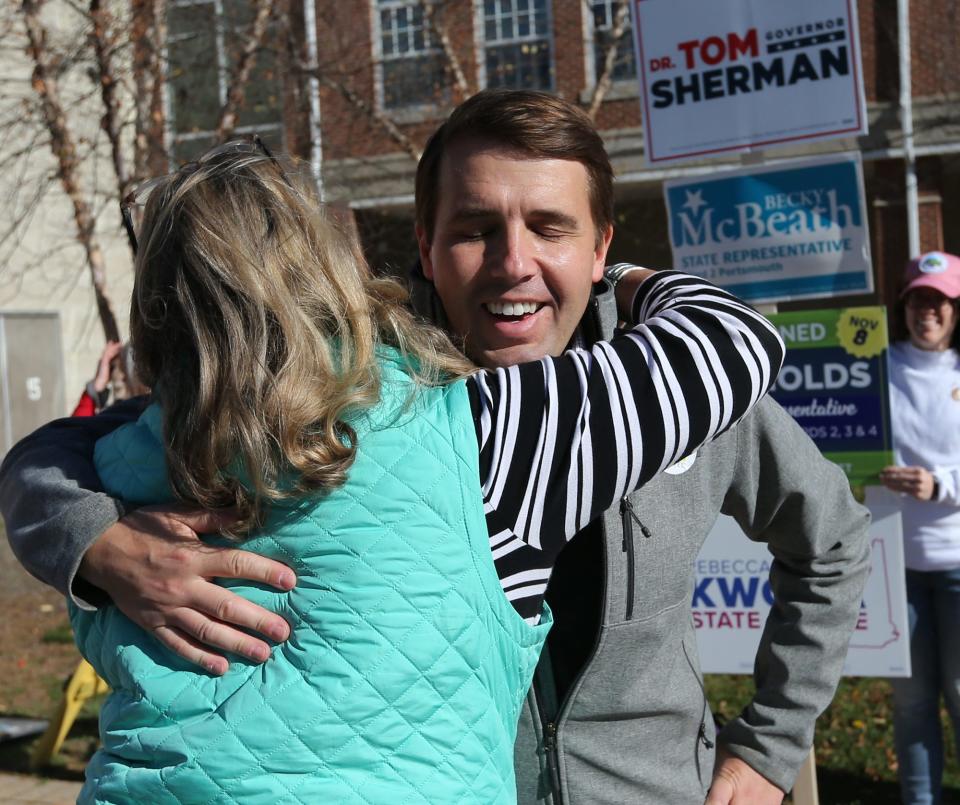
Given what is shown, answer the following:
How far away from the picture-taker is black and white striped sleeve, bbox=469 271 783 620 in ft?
4.65

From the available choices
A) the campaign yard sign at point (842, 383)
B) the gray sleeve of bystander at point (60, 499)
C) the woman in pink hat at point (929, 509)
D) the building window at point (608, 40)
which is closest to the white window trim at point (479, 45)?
the building window at point (608, 40)

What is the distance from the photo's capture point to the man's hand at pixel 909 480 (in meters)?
4.50

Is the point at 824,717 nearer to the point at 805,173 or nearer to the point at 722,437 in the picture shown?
the point at 805,173

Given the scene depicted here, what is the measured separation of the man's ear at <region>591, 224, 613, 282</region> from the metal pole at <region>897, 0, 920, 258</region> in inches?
553

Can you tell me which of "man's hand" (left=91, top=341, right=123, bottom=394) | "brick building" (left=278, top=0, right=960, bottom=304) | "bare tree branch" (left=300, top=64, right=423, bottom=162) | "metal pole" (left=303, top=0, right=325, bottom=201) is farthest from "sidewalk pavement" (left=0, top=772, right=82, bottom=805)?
"brick building" (left=278, top=0, right=960, bottom=304)

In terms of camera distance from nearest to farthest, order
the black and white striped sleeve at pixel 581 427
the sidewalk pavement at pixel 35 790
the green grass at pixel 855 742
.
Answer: the black and white striped sleeve at pixel 581 427 < the green grass at pixel 855 742 < the sidewalk pavement at pixel 35 790

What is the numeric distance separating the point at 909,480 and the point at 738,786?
8.92ft

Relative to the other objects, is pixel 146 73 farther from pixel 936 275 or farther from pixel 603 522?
pixel 603 522

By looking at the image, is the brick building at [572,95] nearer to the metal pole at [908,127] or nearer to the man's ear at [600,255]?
the metal pole at [908,127]

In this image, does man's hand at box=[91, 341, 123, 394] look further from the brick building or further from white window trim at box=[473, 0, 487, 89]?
white window trim at box=[473, 0, 487, 89]

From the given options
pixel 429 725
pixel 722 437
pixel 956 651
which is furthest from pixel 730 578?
pixel 429 725

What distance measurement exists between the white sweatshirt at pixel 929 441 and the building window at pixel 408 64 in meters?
8.03

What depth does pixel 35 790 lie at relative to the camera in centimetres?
584

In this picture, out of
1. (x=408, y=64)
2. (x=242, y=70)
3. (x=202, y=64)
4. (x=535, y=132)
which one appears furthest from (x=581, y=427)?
(x=408, y=64)
